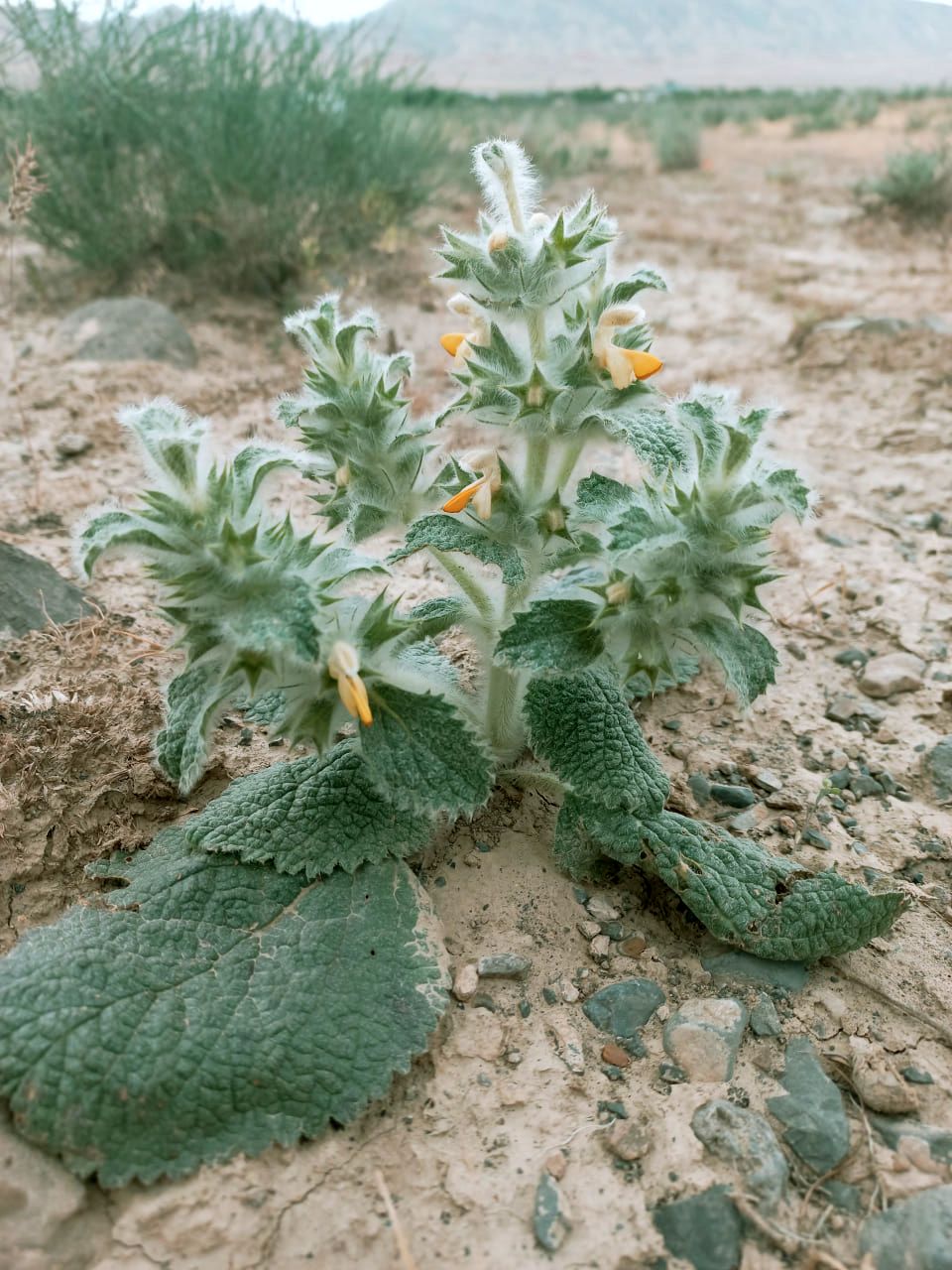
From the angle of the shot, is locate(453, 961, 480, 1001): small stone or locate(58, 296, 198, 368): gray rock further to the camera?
locate(58, 296, 198, 368): gray rock

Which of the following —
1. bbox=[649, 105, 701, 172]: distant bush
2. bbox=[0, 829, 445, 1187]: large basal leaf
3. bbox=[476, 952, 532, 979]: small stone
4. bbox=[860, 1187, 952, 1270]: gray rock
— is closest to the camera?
bbox=[860, 1187, 952, 1270]: gray rock

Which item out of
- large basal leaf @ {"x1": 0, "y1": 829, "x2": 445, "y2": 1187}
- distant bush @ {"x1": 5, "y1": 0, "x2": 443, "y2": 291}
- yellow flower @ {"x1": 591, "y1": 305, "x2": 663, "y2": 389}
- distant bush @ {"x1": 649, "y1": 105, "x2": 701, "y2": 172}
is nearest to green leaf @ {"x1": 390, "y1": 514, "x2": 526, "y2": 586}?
yellow flower @ {"x1": 591, "y1": 305, "x2": 663, "y2": 389}

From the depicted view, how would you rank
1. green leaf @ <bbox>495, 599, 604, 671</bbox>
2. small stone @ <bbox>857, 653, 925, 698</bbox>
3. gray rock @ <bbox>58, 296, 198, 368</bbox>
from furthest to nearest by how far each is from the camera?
gray rock @ <bbox>58, 296, 198, 368</bbox>
small stone @ <bbox>857, 653, 925, 698</bbox>
green leaf @ <bbox>495, 599, 604, 671</bbox>

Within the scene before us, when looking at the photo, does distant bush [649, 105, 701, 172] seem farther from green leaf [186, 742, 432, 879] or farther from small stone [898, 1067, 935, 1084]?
small stone [898, 1067, 935, 1084]

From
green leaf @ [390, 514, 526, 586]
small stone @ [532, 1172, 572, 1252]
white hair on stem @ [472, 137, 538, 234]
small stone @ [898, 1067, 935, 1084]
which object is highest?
white hair on stem @ [472, 137, 538, 234]

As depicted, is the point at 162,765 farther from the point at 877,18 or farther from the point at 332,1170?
the point at 877,18

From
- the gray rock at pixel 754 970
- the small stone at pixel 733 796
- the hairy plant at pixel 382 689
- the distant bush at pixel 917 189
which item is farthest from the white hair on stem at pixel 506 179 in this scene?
the distant bush at pixel 917 189

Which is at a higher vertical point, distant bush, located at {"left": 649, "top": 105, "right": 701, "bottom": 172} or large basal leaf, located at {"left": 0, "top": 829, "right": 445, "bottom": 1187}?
distant bush, located at {"left": 649, "top": 105, "right": 701, "bottom": 172}

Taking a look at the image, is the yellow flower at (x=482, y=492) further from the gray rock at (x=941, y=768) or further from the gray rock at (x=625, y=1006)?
the gray rock at (x=941, y=768)
